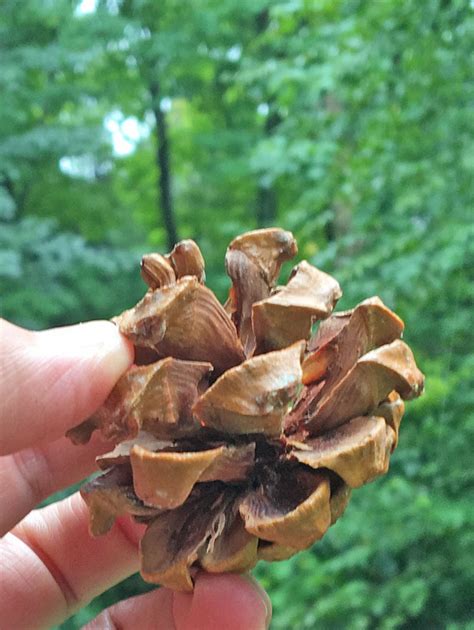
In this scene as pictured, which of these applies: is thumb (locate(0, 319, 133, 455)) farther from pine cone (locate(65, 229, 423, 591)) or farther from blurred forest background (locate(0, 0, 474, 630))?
blurred forest background (locate(0, 0, 474, 630))

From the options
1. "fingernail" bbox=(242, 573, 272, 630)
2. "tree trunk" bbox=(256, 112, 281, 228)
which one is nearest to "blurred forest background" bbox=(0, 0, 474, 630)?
"tree trunk" bbox=(256, 112, 281, 228)

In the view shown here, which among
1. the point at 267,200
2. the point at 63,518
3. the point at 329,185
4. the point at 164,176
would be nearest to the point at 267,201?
the point at 267,200

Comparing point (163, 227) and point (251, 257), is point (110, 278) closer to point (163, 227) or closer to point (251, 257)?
point (163, 227)

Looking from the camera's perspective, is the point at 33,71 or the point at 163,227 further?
the point at 163,227

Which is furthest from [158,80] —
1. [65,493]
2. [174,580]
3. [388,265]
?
[174,580]

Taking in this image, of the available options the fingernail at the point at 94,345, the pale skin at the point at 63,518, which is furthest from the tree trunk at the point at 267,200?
the fingernail at the point at 94,345

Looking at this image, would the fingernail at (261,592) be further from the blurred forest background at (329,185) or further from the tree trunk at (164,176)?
the tree trunk at (164,176)
